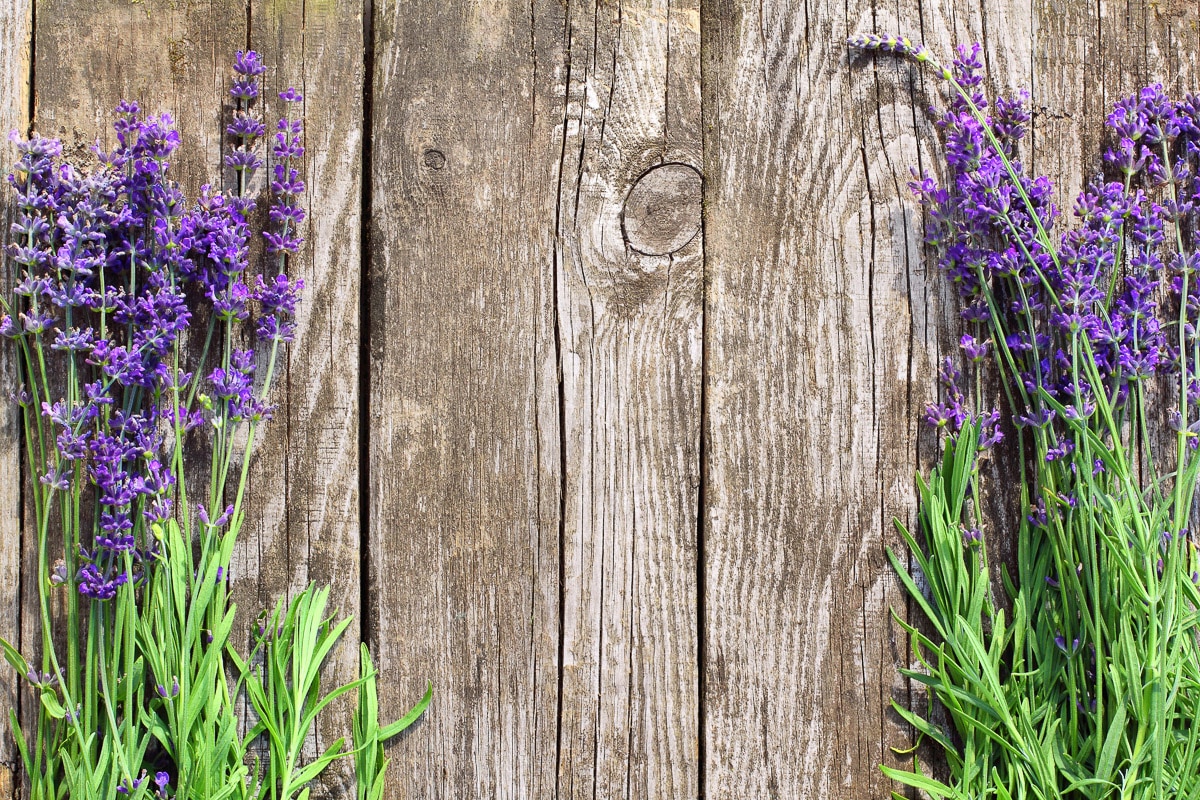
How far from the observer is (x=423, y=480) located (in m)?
1.77

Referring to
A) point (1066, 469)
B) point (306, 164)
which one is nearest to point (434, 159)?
point (306, 164)

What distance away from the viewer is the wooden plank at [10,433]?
172cm

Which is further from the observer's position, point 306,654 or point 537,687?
point 537,687

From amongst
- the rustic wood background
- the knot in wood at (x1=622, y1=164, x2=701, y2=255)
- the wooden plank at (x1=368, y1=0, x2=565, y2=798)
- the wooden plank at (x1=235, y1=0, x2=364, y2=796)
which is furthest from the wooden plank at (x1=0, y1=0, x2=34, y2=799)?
the knot in wood at (x1=622, y1=164, x2=701, y2=255)

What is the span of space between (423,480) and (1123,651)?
57.5 inches

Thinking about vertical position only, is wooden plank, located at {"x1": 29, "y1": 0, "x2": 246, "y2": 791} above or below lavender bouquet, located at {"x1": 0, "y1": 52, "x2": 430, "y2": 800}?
above

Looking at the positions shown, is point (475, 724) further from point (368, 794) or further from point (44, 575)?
point (44, 575)

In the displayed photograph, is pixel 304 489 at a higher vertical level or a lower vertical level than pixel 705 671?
higher

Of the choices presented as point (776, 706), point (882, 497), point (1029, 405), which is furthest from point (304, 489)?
point (1029, 405)

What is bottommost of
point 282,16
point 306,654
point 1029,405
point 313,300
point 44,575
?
point 306,654

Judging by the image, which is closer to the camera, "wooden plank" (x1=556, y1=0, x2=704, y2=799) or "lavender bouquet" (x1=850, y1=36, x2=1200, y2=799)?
"lavender bouquet" (x1=850, y1=36, x2=1200, y2=799)

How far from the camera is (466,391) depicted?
70.1 inches

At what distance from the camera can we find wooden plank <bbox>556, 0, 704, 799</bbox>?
1769 mm

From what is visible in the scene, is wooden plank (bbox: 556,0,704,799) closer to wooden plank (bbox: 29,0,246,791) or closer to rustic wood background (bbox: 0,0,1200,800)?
rustic wood background (bbox: 0,0,1200,800)
